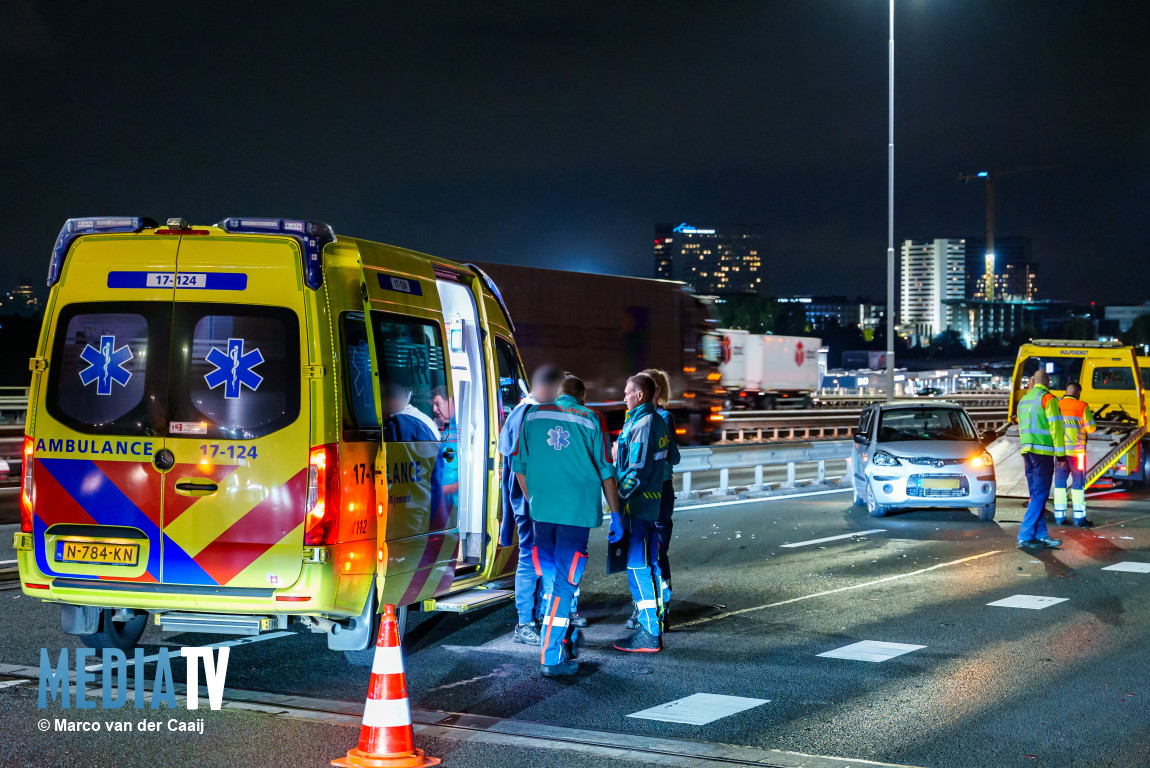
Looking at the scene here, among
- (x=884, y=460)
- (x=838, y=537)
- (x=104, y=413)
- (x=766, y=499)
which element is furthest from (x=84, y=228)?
(x=766, y=499)

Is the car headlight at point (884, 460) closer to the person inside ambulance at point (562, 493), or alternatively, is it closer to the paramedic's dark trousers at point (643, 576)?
the paramedic's dark trousers at point (643, 576)

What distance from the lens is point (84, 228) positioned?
672 cm

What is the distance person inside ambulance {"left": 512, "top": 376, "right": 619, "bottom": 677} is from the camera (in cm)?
702

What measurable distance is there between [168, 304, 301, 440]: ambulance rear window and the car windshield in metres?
11.2

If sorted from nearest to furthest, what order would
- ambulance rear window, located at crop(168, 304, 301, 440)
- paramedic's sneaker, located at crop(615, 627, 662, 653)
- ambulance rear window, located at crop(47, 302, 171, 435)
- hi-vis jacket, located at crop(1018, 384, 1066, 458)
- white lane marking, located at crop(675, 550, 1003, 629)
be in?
ambulance rear window, located at crop(168, 304, 301, 440)
ambulance rear window, located at crop(47, 302, 171, 435)
paramedic's sneaker, located at crop(615, 627, 662, 653)
white lane marking, located at crop(675, 550, 1003, 629)
hi-vis jacket, located at crop(1018, 384, 1066, 458)

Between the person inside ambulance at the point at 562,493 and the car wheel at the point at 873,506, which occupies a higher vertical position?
the person inside ambulance at the point at 562,493

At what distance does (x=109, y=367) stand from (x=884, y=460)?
1125cm

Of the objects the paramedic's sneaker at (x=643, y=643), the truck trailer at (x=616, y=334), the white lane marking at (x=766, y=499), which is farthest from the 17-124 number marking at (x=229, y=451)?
the truck trailer at (x=616, y=334)

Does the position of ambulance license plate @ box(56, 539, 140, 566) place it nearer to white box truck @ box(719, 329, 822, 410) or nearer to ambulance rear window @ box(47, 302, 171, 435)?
ambulance rear window @ box(47, 302, 171, 435)

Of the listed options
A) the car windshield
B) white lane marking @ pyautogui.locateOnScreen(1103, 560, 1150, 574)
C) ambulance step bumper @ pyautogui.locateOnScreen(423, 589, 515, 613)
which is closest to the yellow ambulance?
ambulance step bumper @ pyautogui.locateOnScreen(423, 589, 515, 613)

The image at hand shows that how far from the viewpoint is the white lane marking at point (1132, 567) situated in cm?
1120

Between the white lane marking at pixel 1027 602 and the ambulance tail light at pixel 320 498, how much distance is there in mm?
5501

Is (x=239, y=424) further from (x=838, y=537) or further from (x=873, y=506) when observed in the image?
(x=873, y=506)

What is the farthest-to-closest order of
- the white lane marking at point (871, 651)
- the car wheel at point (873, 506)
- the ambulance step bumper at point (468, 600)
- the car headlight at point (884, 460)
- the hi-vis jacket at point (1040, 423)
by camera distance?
the car wheel at point (873, 506), the car headlight at point (884, 460), the hi-vis jacket at point (1040, 423), the white lane marking at point (871, 651), the ambulance step bumper at point (468, 600)
